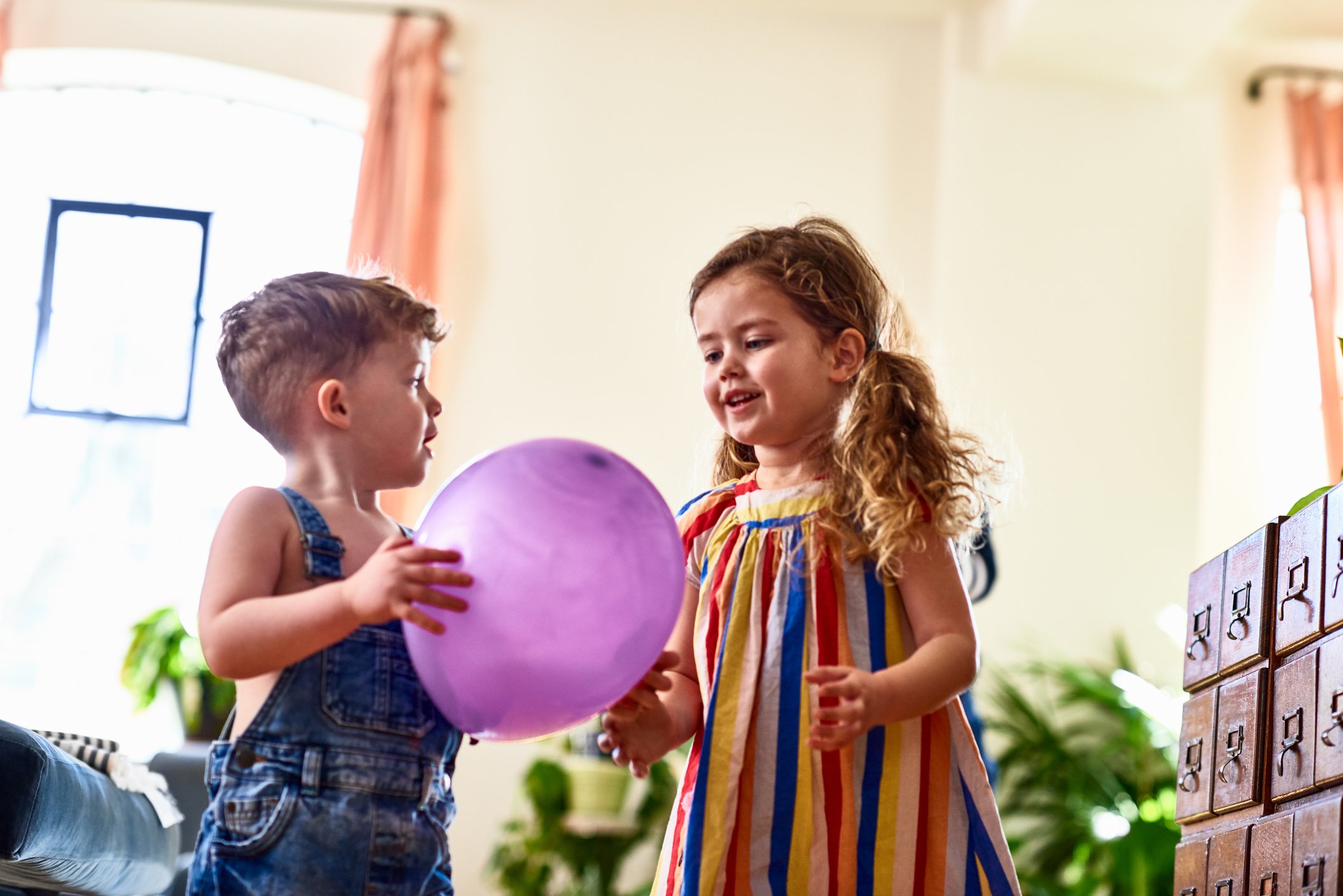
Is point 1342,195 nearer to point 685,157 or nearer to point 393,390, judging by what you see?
point 685,157

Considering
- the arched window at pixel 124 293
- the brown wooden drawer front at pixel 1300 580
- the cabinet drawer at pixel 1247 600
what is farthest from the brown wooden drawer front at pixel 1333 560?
the arched window at pixel 124 293

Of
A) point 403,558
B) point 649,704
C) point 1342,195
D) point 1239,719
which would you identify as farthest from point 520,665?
point 1342,195

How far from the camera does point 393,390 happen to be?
141 centimetres

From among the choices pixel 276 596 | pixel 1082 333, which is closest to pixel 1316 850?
pixel 276 596

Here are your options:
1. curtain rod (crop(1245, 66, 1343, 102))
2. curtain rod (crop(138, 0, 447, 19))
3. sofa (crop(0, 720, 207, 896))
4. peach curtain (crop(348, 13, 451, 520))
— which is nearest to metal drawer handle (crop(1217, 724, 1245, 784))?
sofa (crop(0, 720, 207, 896))

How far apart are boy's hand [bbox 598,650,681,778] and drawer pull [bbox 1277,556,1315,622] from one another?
70cm

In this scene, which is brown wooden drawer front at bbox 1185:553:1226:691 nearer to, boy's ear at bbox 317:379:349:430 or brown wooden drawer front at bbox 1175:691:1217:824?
brown wooden drawer front at bbox 1175:691:1217:824

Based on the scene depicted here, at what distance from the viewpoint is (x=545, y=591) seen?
120 centimetres

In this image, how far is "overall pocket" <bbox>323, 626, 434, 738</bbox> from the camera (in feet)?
4.17

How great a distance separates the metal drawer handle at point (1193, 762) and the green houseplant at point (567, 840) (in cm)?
240

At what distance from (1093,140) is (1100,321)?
0.69 metres

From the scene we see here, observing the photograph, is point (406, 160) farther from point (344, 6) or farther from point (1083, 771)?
point (1083, 771)

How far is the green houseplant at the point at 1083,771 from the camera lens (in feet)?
13.1

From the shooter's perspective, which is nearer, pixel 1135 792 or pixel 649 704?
pixel 649 704
